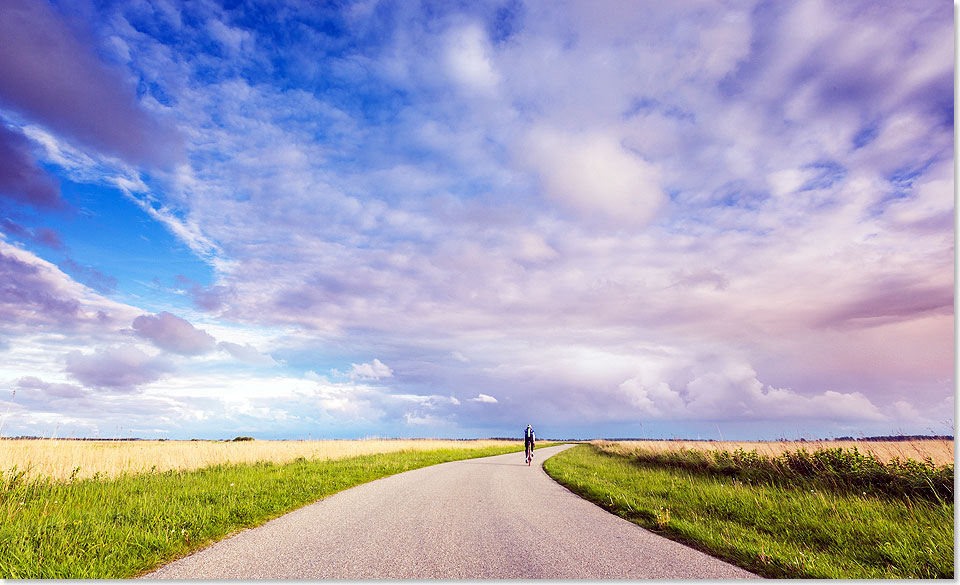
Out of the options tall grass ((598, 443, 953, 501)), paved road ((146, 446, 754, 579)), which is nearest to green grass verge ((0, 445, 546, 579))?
paved road ((146, 446, 754, 579))

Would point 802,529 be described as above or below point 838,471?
below

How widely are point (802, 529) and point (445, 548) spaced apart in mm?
6873

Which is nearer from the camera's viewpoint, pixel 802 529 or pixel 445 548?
pixel 445 548

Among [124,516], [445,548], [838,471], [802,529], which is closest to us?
[445,548]

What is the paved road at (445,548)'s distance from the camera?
19.5ft

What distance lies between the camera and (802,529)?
28.6 feet

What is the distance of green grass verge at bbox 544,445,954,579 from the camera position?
6391 mm

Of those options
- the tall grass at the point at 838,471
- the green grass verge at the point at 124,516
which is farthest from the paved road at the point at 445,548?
the tall grass at the point at 838,471

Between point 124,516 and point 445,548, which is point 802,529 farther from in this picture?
point 124,516

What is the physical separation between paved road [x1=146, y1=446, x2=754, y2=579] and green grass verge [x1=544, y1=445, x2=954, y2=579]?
0.57m

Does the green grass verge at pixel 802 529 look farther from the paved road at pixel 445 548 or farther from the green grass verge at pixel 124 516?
the green grass verge at pixel 124 516

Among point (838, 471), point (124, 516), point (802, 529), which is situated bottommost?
point (802, 529)

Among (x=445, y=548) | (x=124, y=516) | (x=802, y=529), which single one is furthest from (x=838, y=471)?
(x=124, y=516)

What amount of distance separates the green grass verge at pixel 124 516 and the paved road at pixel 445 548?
1.86ft
